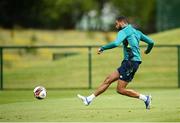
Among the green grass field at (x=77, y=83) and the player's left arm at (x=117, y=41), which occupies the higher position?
the player's left arm at (x=117, y=41)

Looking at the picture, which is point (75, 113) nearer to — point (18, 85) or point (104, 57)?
point (18, 85)

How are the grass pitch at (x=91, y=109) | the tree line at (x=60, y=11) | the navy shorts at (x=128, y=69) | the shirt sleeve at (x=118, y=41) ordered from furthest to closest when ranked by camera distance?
the tree line at (x=60, y=11), the navy shorts at (x=128, y=69), the shirt sleeve at (x=118, y=41), the grass pitch at (x=91, y=109)

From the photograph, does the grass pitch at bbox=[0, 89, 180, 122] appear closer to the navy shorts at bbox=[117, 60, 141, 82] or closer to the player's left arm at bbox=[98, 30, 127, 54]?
the navy shorts at bbox=[117, 60, 141, 82]

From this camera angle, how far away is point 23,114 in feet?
63.3

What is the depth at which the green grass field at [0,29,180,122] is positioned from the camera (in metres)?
19.1

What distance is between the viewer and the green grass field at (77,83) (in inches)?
754

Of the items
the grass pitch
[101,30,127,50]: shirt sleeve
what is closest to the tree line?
the grass pitch

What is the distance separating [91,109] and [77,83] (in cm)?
1478

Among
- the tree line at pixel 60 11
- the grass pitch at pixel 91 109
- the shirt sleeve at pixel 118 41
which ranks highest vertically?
the tree line at pixel 60 11

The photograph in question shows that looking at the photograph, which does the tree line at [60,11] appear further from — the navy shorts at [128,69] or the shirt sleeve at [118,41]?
the shirt sleeve at [118,41]

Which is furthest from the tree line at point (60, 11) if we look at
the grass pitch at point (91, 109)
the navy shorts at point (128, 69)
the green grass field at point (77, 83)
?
the navy shorts at point (128, 69)

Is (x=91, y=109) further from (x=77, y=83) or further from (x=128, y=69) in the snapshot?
(x=77, y=83)

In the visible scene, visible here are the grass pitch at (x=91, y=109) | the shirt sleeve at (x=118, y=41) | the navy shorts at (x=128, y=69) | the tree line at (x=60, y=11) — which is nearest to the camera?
the grass pitch at (x=91, y=109)

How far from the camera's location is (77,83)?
35.2 m
